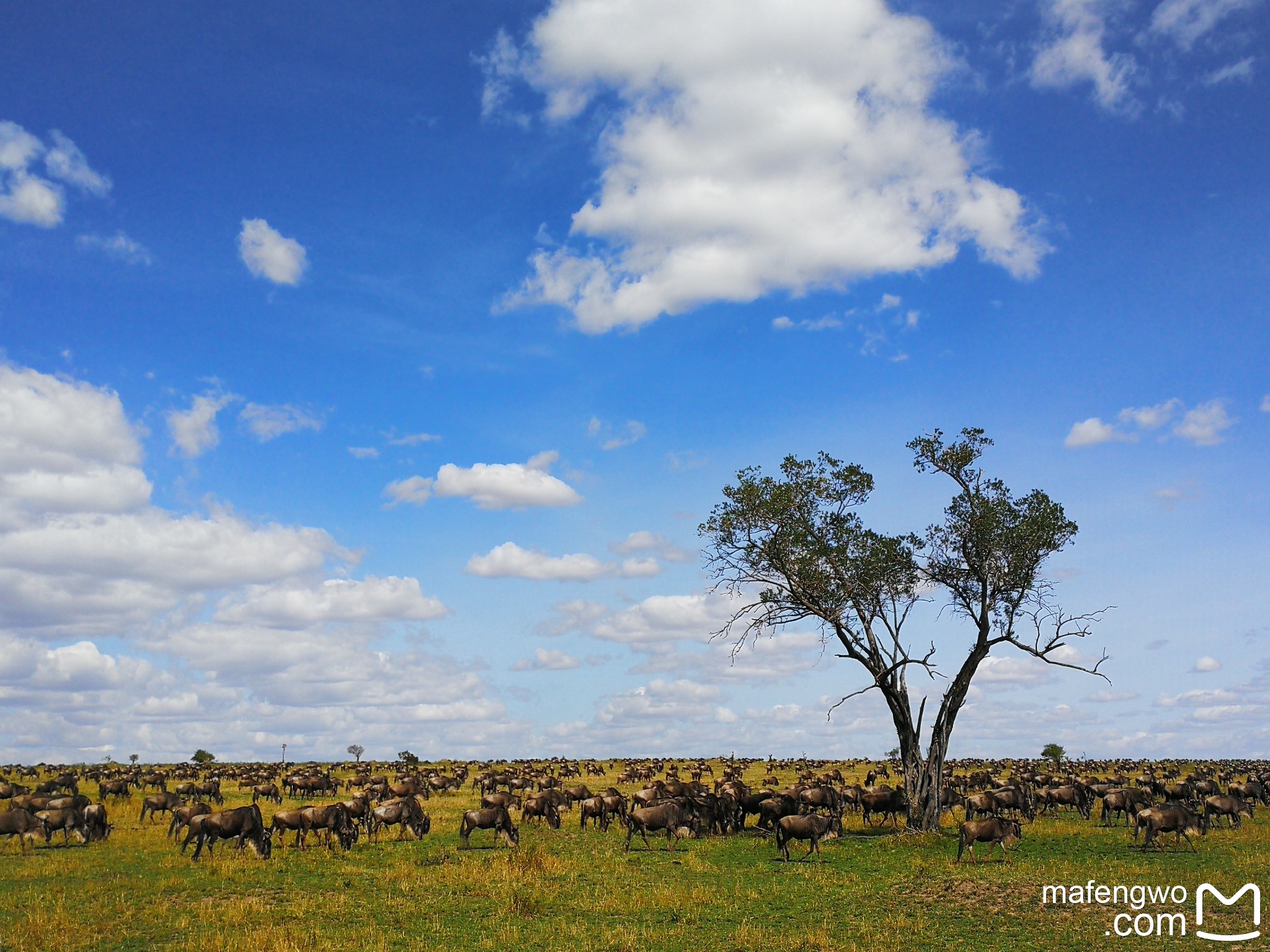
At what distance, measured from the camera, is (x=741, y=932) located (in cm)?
1908

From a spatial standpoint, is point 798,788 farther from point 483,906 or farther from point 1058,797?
point 483,906

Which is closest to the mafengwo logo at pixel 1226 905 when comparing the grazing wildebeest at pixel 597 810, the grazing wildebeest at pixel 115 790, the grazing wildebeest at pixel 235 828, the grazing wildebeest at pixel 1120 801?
the grazing wildebeest at pixel 1120 801

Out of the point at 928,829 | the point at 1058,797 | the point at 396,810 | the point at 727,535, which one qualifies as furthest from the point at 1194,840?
the point at 396,810

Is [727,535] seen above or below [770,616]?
above

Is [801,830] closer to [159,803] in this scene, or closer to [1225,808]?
[1225,808]

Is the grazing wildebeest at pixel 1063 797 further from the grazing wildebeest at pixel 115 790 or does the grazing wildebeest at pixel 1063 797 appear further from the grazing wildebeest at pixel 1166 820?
the grazing wildebeest at pixel 115 790

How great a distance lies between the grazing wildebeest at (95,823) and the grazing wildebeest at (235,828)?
6.16m

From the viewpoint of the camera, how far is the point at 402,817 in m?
34.9

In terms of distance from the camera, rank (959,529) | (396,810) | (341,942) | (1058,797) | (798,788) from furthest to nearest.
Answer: (1058,797) < (798,788) < (959,529) < (396,810) < (341,942)

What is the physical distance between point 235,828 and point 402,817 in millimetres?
6842

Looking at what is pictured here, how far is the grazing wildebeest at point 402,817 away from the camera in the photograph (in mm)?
34562

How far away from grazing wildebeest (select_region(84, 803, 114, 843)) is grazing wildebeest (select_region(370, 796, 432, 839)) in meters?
10.1

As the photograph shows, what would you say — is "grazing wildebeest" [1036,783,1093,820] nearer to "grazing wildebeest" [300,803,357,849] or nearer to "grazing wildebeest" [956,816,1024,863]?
"grazing wildebeest" [956,816,1024,863]

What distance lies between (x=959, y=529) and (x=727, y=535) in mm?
9824
